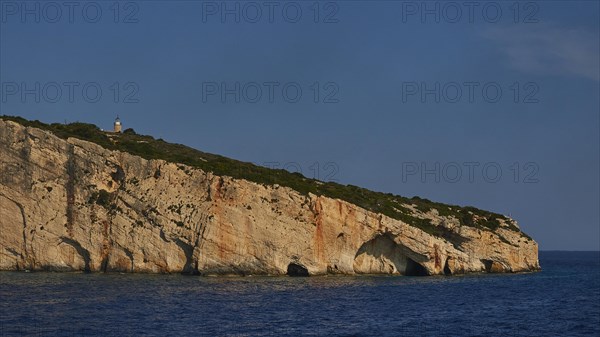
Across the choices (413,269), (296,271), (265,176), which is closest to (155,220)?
(265,176)

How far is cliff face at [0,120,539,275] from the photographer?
222 feet

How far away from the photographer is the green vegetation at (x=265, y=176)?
240 feet

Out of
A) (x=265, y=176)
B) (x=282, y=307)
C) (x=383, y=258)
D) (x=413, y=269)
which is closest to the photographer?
(x=282, y=307)

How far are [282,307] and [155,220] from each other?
27.1m

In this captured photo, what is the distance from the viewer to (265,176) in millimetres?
73875

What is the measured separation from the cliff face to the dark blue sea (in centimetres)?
354

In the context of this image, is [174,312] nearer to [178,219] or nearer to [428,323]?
[428,323]

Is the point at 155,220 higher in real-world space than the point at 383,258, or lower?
higher

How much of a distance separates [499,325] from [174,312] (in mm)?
18951

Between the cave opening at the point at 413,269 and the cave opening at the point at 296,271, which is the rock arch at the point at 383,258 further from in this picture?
the cave opening at the point at 296,271

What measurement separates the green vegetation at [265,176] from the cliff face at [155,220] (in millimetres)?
1488

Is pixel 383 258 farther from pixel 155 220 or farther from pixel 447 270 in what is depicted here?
pixel 155 220

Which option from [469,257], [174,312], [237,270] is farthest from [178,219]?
[469,257]

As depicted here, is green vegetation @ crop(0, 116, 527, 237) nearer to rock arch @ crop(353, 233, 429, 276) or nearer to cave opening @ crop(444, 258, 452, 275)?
rock arch @ crop(353, 233, 429, 276)
